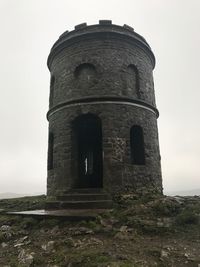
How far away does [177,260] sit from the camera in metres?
5.18

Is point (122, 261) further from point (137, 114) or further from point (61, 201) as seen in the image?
point (137, 114)

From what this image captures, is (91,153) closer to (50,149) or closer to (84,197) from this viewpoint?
(50,149)

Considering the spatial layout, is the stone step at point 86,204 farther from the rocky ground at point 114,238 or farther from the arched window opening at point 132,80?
the arched window opening at point 132,80

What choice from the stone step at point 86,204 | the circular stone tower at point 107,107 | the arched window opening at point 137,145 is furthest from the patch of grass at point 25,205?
the arched window opening at point 137,145

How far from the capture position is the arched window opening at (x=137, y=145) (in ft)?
36.4

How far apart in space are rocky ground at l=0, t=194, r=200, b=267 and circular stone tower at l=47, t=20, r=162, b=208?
205 cm

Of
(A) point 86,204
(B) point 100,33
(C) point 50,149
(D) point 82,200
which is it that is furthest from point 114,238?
(B) point 100,33

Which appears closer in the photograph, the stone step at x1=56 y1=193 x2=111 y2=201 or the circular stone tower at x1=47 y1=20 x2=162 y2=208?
the stone step at x1=56 y1=193 x2=111 y2=201

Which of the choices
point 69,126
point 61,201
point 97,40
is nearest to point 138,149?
point 69,126

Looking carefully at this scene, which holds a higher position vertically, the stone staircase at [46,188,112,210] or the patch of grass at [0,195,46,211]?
the stone staircase at [46,188,112,210]

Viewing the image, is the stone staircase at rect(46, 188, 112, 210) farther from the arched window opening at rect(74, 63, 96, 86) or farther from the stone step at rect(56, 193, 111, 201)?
the arched window opening at rect(74, 63, 96, 86)

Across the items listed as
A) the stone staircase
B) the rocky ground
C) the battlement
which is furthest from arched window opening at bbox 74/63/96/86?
the rocky ground

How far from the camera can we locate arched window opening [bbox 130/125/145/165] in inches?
437

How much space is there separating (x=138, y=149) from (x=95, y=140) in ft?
11.6
